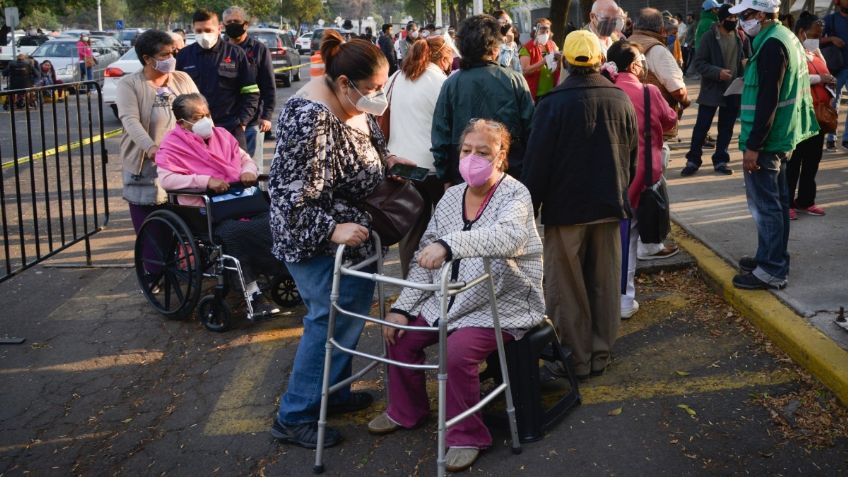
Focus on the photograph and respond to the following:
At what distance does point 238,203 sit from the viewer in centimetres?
575

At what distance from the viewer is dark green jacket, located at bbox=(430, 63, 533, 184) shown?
210 inches

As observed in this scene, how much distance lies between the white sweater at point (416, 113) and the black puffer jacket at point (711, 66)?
456 centimetres

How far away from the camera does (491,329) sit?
3838 mm

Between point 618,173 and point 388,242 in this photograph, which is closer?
point 388,242

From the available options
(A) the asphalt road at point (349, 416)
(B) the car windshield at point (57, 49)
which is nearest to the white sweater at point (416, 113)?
(A) the asphalt road at point (349, 416)

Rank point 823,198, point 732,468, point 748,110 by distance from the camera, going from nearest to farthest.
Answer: point 732,468
point 748,110
point 823,198

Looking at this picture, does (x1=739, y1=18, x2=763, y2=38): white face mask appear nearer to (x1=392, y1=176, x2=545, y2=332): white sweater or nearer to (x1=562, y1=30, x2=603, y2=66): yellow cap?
(x1=562, y1=30, x2=603, y2=66): yellow cap

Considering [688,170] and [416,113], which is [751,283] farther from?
[688,170]

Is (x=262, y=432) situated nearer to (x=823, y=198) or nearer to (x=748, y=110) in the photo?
(x=748, y=110)

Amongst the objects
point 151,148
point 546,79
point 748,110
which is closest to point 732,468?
point 748,110

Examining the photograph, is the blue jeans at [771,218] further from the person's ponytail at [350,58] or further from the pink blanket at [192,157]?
the pink blanket at [192,157]

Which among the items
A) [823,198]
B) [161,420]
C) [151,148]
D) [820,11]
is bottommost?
[161,420]

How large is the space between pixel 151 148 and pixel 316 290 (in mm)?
2762

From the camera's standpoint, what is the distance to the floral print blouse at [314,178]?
142 inches
